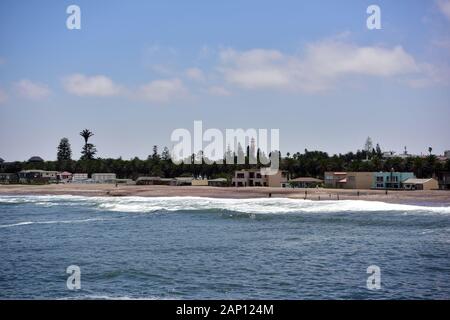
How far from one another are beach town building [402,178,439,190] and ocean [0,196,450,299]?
43.8 meters

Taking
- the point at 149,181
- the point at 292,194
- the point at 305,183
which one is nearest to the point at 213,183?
the point at 149,181

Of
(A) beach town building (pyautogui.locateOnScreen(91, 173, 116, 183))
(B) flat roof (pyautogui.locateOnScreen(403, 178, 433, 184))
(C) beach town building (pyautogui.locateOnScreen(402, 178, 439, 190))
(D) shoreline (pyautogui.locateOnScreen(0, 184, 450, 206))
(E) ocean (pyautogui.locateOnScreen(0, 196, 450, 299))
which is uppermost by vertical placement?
(A) beach town building (pyautogui.locateOnScreen(91, 173, 116, 183))

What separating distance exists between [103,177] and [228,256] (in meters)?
114

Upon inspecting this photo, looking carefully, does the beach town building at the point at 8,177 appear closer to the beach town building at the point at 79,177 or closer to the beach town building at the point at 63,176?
the beach town building at the point at 63,176

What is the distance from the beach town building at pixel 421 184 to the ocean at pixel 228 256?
1726 inches

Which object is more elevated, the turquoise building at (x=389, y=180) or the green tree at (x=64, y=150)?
the green tree at (x=64, y=150)

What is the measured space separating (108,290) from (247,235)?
55.9ft

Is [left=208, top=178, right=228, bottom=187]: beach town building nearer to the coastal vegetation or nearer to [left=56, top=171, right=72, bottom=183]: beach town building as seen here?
the coastal vegetation

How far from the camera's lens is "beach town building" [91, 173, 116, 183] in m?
134

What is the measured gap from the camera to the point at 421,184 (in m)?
90.8

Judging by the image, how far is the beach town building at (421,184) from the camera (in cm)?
9056

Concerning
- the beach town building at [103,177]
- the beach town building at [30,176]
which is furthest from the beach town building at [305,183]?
the beach town building at [30,176]
